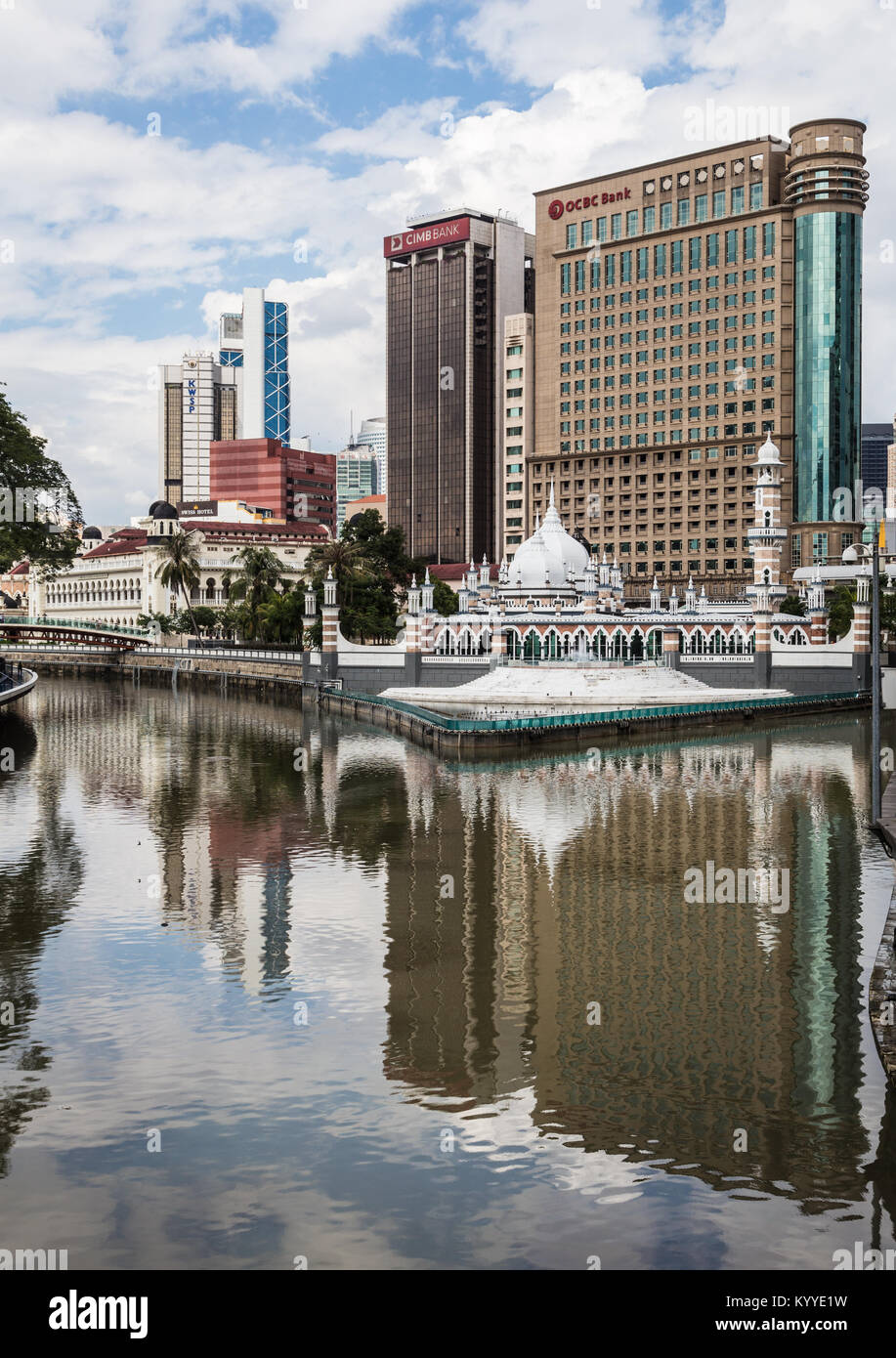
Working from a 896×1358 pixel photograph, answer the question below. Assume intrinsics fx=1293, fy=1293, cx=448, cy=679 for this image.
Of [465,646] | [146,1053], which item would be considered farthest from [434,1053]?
[465,646]

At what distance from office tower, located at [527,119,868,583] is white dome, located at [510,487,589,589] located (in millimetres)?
64709

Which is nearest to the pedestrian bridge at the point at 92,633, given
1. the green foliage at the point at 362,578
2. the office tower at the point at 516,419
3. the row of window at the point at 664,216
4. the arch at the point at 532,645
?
→ the green foliage at the point at 362,578

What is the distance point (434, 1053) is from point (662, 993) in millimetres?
4483

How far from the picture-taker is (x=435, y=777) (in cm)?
4775

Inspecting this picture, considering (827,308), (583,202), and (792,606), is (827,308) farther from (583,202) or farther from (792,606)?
(792,606)

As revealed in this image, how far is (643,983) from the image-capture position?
21.4 meters

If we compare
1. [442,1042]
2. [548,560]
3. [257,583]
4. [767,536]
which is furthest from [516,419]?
[442,1042]

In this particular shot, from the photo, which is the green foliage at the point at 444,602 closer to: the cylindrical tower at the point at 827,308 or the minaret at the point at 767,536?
the minaret at the point at 767,536

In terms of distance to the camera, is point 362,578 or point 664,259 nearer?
point 362,578

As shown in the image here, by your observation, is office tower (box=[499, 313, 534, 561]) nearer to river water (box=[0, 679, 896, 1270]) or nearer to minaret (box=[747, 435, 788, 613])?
minaret (box=[747, 435, 788, 613])

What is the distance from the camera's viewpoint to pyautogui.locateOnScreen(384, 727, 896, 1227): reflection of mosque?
619 inches

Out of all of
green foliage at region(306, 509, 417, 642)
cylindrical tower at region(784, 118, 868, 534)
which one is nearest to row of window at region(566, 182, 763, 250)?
cylindrical tower at region(784, 118, 868, 534)

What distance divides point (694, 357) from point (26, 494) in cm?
12308

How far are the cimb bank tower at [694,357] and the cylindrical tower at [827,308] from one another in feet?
0.77
